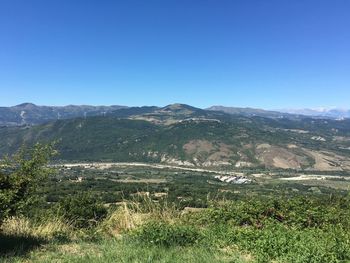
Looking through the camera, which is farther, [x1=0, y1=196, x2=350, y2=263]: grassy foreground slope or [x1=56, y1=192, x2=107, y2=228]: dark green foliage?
[x1=56, y1=192, x2=107, y2=228]: dark green foliage

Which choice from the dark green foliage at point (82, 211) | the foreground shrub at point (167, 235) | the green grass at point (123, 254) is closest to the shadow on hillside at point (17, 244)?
the green grass at point (123, 254)

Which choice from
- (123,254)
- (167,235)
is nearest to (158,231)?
(167,235)

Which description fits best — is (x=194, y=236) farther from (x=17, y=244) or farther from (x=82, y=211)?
(x=82, y=211)

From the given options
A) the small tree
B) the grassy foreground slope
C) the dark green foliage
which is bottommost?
the dark green foliage

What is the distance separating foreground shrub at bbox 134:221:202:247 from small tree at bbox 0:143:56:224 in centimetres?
180

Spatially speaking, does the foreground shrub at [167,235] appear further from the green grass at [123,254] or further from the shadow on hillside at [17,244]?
the shadow on hillside at [17,244]

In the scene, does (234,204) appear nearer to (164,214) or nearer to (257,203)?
(257,203)

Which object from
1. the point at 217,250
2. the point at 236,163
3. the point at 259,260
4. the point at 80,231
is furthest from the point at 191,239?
the point at 236,163

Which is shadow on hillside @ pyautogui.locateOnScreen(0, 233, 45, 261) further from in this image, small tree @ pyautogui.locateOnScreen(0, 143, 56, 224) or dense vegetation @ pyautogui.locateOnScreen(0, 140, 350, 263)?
small tree @ pyautogui.locateOnScreen(0, 143, 56, 224)

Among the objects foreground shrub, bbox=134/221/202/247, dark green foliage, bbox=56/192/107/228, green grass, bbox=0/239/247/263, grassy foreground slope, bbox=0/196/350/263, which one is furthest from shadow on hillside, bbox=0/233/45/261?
dark green foliage, bbox=56/192/107/228

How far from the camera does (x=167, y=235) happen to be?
20.7 ft

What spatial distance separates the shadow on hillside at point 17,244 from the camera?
5605 millimetres

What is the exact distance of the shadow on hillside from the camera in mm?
5605

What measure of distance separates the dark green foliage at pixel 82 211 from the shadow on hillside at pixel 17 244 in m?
1.86
